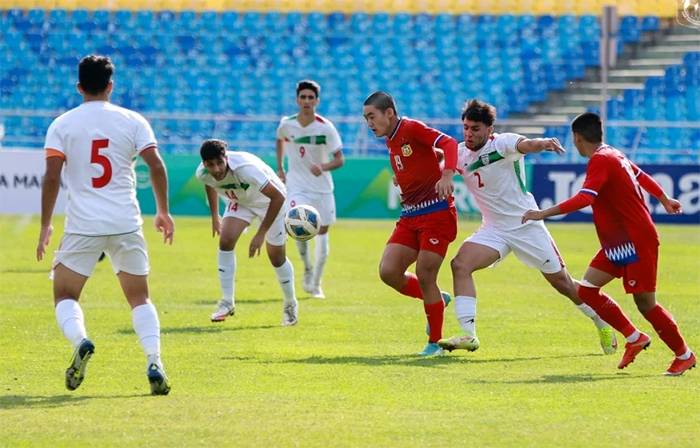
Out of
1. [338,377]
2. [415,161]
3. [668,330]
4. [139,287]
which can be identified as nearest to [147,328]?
[139,287]

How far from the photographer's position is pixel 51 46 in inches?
1403

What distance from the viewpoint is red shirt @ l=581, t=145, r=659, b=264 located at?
998 cm

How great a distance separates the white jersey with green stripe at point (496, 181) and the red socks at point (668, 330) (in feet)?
5.17

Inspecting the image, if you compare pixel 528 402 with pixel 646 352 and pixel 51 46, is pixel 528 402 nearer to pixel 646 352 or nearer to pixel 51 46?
pixel 646 352

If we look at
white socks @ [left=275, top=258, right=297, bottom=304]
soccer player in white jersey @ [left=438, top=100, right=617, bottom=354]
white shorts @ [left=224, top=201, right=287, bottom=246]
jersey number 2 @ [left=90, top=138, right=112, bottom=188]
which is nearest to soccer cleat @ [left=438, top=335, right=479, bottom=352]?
soccer player in white jersey @ [left=438, top=100, right=617, bottom=354]

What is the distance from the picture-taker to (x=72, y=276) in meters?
8.91

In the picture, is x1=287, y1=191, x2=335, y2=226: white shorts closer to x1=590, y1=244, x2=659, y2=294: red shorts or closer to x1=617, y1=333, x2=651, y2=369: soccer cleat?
x1=617, y1=333, x2=651, y2=369: soccer cleat

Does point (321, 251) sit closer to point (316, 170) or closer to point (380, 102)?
point (316, 170)

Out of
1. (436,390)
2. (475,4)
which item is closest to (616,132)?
(475,4)

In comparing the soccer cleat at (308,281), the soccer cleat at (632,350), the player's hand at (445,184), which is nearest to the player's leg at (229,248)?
the soccer cleat at (308,281)

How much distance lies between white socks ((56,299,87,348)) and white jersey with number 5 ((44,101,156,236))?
0.50m

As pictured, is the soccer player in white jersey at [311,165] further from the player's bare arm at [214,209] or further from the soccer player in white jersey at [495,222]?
the soccer player in white jersey at [495,222]

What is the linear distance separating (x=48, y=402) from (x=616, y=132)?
908 inches

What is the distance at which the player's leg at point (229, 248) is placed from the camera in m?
13.8
